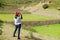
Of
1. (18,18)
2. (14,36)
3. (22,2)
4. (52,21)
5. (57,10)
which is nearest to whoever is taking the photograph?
(18,18)

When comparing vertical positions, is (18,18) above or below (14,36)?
above

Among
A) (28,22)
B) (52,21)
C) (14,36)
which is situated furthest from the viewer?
(52,21)

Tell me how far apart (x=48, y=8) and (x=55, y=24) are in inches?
718

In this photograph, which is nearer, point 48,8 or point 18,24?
point 18,24

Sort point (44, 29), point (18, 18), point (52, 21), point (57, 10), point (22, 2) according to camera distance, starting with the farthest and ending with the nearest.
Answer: point (22, 2)
point (57, 10)
point (52, 21)
point (44, 29)
point (18, 18)

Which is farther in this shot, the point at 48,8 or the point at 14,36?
the point at 48,8

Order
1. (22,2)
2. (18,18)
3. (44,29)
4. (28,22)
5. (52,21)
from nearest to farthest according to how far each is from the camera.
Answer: (18,18), (44,29), (28,22), (52,21), (22,2)

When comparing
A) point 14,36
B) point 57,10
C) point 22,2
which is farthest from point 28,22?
point 22,2

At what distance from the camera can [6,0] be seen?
228 feet

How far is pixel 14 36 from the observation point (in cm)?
1788

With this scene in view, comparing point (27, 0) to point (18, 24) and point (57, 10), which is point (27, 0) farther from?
point (18, 24)

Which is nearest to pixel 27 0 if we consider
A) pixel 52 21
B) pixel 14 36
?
pixel 52 21

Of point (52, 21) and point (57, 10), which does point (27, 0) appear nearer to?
point (57, 10)

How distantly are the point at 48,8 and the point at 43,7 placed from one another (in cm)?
143
